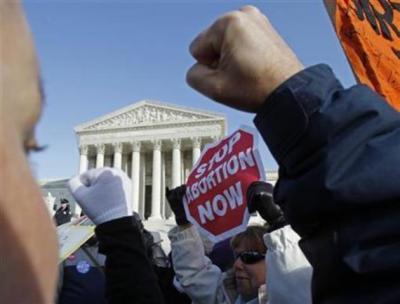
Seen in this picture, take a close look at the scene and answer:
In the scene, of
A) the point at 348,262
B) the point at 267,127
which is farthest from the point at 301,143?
the point at 348,262

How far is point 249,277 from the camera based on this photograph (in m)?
2.25

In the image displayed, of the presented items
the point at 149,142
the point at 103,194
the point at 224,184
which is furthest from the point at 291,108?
the point at 149,142

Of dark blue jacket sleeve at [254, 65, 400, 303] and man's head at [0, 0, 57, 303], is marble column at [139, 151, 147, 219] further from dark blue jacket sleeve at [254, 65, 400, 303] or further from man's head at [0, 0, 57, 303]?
man's head at [0, 0, 57, 303]

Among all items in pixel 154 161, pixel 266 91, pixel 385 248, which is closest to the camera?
pixel 385 248

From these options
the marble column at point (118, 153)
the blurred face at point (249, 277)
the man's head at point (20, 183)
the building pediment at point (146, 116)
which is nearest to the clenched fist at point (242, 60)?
the man's head at point (20, 183)

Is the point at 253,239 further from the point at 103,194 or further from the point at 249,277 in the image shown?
the point at 103,194

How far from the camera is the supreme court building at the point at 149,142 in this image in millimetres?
38469

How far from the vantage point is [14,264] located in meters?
0.35

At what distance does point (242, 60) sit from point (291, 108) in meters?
0.11

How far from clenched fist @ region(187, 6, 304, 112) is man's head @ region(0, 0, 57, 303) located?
363 millimetres

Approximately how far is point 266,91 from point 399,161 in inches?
9.3

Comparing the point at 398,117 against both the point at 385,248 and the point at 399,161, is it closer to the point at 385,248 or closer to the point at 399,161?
the point at 399,161

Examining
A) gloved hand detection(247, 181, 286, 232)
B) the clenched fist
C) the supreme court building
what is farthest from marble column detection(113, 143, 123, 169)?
the clenched fist

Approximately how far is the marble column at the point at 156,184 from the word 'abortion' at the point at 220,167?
33795 mm
